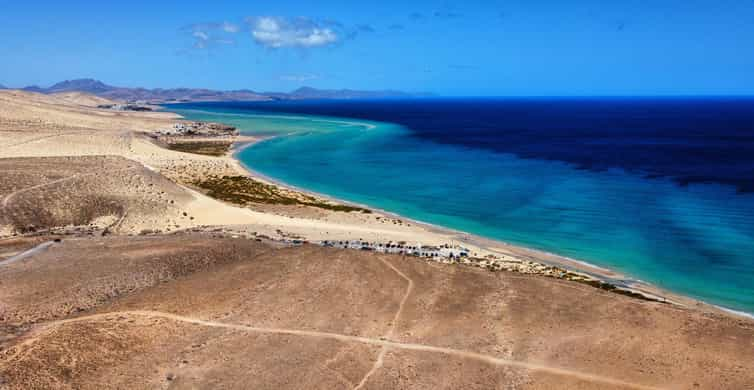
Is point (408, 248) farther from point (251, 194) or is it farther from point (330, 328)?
point (251, 194)

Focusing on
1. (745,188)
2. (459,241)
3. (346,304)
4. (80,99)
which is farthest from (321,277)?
(80,99)

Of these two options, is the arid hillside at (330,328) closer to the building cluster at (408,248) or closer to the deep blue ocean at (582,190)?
the building cluster at (408,248)

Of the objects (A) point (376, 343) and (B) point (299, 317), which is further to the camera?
(B) point (299, 317)

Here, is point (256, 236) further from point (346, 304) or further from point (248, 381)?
point (248, 381)

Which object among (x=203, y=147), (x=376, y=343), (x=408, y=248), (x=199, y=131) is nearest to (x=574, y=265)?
(x=408, y=248)

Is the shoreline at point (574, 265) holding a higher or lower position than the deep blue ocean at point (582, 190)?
lower

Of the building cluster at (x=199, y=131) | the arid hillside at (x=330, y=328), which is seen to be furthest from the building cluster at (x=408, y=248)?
the building cluster at (x=199, y=131)
